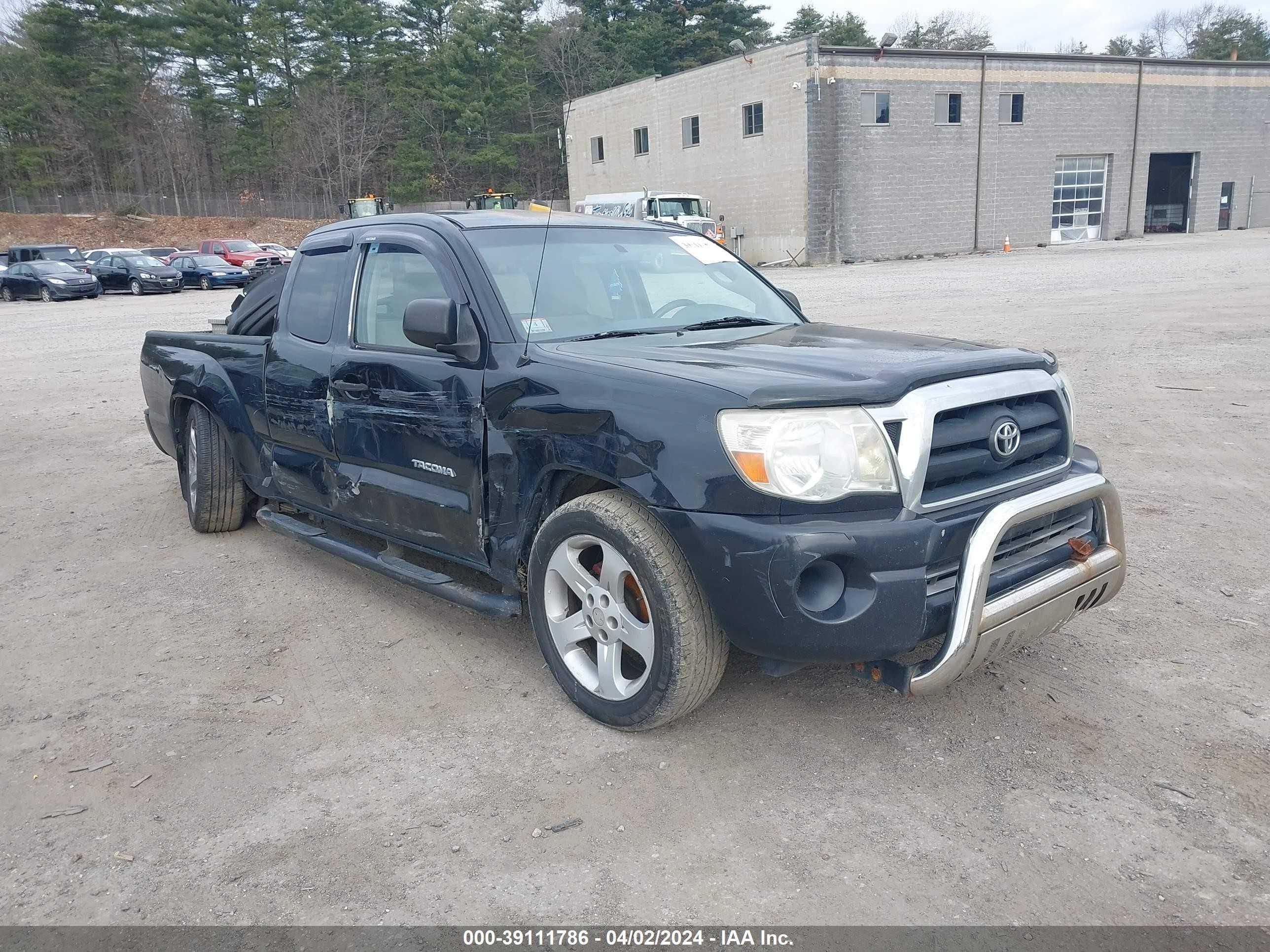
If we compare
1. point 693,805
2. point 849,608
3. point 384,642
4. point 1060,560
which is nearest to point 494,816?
point 693,805

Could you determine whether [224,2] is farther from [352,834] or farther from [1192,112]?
[352,834]

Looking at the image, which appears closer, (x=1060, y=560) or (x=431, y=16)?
(x=1060, y=560)

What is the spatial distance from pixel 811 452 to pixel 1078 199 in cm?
4730

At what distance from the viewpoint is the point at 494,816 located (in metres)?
3.00

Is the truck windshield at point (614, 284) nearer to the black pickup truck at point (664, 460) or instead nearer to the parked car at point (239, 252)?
the black pickup truck at point (664, 460)

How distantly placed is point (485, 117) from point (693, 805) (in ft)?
212

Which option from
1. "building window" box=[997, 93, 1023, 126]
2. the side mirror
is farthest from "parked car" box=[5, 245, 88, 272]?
"building window" box=[997, 93, 1023, 126]

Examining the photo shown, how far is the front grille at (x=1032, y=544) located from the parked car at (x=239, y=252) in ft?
119

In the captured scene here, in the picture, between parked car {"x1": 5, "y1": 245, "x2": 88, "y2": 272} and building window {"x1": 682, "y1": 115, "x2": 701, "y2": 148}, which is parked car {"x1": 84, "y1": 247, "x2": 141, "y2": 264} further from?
building window {"x1": 682, "y1": 115, "x2": 701, "y2": 148}

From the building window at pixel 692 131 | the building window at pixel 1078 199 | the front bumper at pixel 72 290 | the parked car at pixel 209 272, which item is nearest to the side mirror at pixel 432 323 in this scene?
the parked car at pixel 209 272

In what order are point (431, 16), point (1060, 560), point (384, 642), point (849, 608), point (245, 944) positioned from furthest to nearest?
point (431, 16) → point (384, 642) → point (1060, 560) → point (849, 608) → point (245, 944)

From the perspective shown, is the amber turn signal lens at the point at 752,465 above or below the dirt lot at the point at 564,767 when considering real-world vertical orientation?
above

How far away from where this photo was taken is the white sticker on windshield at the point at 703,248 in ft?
15.7

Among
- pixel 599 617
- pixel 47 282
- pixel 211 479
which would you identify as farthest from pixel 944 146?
pixel 599 617
